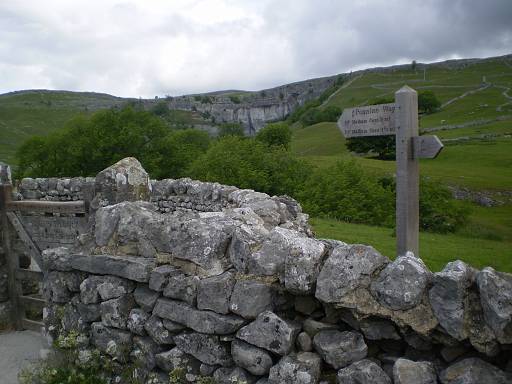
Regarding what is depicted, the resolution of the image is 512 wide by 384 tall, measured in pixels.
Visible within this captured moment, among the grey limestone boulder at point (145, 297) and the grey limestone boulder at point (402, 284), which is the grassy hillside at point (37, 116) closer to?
the grey limestone boulder at point (145, 297)

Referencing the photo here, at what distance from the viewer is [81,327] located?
4.43 metres

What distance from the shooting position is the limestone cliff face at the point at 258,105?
522 feet

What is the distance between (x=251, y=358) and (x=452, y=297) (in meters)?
1.47

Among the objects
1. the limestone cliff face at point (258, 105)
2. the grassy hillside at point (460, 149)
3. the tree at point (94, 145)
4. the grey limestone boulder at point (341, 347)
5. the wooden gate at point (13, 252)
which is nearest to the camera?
the grey limestone boulder at point (341, 347)

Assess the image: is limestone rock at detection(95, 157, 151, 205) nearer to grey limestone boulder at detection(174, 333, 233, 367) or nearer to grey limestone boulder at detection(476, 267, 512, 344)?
grey limestone boulder at detection(174, 333, 233, 367)

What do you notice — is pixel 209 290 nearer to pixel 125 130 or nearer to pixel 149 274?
pixel 149 274

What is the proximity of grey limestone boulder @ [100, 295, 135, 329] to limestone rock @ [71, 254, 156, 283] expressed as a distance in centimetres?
23

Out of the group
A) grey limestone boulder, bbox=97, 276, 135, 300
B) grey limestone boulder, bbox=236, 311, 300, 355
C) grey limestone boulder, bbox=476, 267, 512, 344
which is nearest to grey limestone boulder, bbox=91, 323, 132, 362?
grey limestone boulder, bbox=97, 276, 135, 300

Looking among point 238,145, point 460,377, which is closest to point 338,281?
point 460,377

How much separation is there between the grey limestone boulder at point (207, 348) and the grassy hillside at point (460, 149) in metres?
6.84

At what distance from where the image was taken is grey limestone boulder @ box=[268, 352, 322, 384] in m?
2.98

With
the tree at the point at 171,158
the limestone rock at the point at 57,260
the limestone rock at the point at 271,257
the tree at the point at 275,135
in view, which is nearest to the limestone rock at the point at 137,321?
the limestone rock at the point at 57,260

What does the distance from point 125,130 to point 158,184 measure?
78.1 feet

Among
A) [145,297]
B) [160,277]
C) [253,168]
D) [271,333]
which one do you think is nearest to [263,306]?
[271,333]
